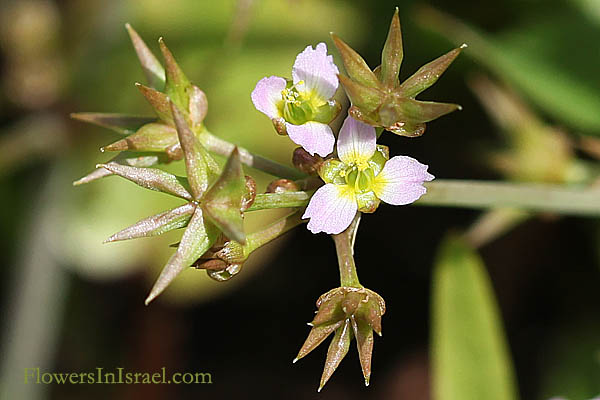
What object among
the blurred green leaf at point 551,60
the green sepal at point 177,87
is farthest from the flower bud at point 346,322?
the blurred green leaf at point 551,60

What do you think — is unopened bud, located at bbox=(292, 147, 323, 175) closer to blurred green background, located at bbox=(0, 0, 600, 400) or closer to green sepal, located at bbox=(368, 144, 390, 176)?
green sepal, located at bbox=(368, 144, 390, 176)

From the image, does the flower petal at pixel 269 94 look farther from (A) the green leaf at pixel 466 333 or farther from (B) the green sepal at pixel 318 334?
(A) the green leaf at pixel 466 333

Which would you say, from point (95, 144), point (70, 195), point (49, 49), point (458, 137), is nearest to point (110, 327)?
point (70, 195)

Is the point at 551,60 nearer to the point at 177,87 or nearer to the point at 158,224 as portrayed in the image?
the point at 177,87

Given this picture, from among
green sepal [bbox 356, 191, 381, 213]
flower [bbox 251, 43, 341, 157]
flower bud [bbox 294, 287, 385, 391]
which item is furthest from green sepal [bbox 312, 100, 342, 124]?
flower bud [bbox 294, 287, 385, 391]

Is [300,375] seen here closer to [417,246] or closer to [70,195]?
[417,246]

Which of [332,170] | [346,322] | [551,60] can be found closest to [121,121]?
[332,170]
